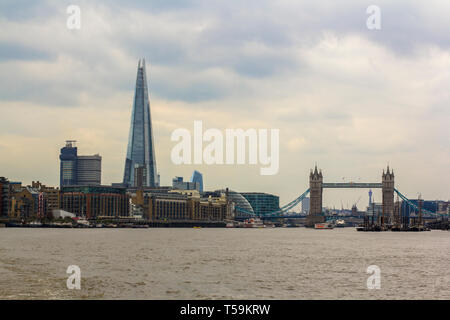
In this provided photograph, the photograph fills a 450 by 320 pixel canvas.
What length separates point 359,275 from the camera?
5041 cm

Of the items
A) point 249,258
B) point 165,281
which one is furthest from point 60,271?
point 249,258

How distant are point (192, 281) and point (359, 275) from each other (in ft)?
41.8
